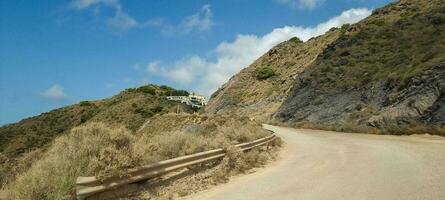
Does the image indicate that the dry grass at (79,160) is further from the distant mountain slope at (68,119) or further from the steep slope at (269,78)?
the distant mountain slope at (68,119)

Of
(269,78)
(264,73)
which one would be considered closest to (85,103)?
(264,73)

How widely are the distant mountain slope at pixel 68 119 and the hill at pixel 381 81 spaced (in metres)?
31.3

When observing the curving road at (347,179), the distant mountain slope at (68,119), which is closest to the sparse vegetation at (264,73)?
the distant mountain slope at (68,119)

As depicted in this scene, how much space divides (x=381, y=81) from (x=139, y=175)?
3025 centimetres

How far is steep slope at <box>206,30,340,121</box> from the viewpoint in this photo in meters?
72.8

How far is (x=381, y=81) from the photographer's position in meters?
35.6

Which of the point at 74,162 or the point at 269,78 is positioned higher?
the point at 269,78

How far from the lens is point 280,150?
20266mm

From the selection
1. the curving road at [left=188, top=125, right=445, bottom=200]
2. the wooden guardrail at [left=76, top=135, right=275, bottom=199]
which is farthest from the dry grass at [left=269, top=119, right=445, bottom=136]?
the wooden guardrail at [left=76, top=135, right=275, bottom=199]

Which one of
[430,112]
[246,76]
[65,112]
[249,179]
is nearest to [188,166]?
[249,179]

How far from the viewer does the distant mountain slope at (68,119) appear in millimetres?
88562

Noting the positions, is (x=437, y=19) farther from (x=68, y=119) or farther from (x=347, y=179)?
(x=68, y=119)

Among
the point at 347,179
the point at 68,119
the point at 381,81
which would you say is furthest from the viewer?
the point at 68,119

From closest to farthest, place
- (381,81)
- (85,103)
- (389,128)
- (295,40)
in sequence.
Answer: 1. (389,128)
2. (381,81)
3. (295,40)
4. (85,103)
